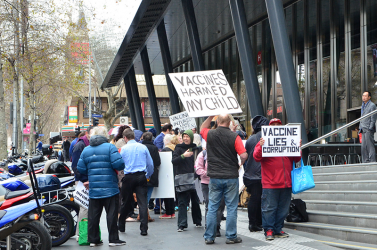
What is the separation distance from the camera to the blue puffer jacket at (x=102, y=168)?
25.8 ft

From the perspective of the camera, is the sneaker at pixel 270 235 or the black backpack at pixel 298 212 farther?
the black backpack at pixel 298 212

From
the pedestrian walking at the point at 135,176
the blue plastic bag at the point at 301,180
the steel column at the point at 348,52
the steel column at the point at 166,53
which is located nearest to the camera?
the blue plastic bag at the point at 301,180

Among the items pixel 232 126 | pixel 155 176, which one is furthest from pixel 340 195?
pixel 155 176

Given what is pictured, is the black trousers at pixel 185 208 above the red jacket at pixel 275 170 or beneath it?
beneath

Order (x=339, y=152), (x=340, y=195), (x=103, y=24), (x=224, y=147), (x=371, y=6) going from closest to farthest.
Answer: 1. (x=224, y=147)
2. (x=340, y=195)
3. (x=339, y=152)
4. (x=371, y=6)
5. (x=103, y=24)

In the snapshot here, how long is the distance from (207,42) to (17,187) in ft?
76.6

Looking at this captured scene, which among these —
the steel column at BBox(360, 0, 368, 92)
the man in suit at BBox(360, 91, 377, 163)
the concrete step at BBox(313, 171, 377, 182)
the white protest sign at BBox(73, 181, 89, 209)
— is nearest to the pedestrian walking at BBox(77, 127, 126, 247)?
the white protest sign at BBox(73, 181, 89, 209)

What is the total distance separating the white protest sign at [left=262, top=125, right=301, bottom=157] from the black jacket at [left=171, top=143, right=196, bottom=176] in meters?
2.08

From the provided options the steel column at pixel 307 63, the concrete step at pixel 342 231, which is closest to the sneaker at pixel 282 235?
the concrete step at pixel 342 231

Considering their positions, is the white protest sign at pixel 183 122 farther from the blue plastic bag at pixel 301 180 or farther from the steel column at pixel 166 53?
the steel column at pixel 166 53

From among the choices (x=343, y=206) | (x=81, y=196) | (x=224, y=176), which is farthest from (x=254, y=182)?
(x=81, y=196)

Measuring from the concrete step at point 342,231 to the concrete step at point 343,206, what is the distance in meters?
0.51

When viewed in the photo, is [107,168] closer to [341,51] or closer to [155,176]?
[155,176]

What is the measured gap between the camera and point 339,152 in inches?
607
